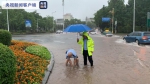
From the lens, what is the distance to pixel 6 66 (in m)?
4.57

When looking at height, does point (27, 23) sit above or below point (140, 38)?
above

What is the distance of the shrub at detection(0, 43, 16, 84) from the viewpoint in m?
4.52

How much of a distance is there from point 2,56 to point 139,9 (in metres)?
60.9

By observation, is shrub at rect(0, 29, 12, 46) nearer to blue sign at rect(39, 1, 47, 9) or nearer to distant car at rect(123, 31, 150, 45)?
distant car at rect(123, 31, 150, 45)

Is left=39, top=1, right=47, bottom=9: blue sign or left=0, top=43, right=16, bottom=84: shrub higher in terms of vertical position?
left=39, top=1, right=47, bottom=9: blue sign

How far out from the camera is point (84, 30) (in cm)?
982

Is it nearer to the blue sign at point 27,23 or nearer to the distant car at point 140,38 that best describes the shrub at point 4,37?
the distant car at point 140,38

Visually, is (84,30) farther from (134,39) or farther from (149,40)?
(134,39)

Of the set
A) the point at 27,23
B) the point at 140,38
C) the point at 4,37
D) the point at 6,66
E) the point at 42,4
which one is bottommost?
the point at 140,38

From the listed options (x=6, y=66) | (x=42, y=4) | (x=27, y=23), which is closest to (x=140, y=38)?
(x=42, y=4)

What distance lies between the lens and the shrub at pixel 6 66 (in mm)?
4520

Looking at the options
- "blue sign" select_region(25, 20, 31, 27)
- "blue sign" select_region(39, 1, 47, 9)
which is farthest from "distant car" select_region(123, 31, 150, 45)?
"blue sign" select_region(25, 20, 31, 27)

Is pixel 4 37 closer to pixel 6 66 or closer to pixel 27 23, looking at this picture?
pixel 6 66

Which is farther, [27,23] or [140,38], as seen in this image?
[27,23]
